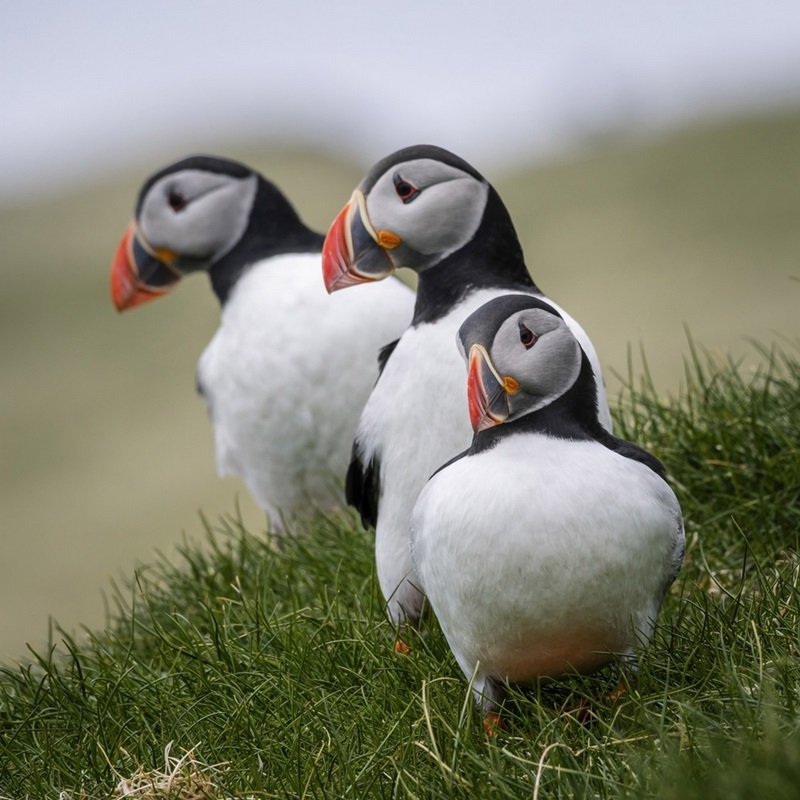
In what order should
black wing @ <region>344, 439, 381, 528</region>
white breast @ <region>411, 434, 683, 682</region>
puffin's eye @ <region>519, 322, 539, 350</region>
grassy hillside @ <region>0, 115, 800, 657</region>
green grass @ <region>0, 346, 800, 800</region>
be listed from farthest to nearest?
grassy hillside @ <region>0, 115, 800, 657</region>, black wing @ <region>344, 439, 381, 528</region>, puffin's eye @ <region>519, 322, 539, 350</region>, white breast @ <region>411, 434, 683, 682</region>, green grass @ <region>0, 346, 800, 800</region>

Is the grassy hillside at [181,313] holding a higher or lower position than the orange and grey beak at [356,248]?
lower

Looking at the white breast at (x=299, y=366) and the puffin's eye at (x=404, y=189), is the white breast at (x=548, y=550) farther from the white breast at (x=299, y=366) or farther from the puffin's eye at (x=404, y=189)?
the white breast at (x=299, y=366)

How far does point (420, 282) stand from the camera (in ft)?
12.2

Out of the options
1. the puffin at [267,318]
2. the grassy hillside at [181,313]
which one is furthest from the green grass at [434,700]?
the grassy hillside at [181,313]

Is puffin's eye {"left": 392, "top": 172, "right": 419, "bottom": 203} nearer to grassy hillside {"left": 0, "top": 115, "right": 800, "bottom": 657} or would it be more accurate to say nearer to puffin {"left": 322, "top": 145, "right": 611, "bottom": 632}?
puffin {"left": 322, "top": 145, "right": 611, "bottom": 632}

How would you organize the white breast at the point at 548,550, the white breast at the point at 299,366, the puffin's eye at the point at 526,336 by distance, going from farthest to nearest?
the white breast at the point at 299,366 → the puffin's eye at the point at 526,336 → the white breast at the point at 548,550

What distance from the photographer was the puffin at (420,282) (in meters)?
3.56

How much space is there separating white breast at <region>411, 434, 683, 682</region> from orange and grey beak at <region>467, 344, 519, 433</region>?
71mm

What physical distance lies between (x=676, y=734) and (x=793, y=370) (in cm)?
230

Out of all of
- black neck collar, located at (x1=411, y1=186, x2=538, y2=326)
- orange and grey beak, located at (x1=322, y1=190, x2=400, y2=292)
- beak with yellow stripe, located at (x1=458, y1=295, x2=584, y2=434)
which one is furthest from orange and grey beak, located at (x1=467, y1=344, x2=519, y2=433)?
orange and grey beak, located at (x1=322, y1=190, x2=400, y2=292)

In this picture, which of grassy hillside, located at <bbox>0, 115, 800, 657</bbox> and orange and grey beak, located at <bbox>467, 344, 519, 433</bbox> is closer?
orange and grey beak, located at <bbox>467, 344, 519, 433</bbox>

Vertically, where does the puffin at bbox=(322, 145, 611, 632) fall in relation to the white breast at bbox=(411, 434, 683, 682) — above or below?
above

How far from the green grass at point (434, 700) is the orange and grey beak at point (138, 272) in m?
1.47

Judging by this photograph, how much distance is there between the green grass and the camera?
259 cm
